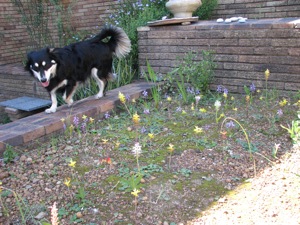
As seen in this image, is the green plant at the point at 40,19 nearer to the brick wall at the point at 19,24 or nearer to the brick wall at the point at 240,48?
the brick wall at the point at 19,24

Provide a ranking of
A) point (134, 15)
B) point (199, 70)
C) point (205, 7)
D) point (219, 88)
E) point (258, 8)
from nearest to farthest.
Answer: point (219, 88), point (199, 70), point (258, 8), point (205, 7), point (134, 15)

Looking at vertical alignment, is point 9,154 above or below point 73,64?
below

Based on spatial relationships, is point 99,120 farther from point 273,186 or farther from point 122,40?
point 273,186

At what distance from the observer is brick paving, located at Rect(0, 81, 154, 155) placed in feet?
9.76

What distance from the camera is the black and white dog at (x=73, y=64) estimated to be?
11.1 ft

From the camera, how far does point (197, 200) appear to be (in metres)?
2.07

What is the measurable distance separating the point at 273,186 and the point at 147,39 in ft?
10.3

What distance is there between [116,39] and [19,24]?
4055 mm

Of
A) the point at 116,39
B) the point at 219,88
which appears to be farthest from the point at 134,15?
the point at 219,88

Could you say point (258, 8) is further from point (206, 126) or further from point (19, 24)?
point (19, 24)

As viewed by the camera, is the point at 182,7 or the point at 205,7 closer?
the point at 182,7

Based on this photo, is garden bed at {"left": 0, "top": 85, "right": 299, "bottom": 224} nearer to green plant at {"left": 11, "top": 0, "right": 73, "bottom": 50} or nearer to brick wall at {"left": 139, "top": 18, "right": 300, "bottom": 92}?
brick wall at {"left": 139, "top": 18, "right": 300, "bottom": 92}

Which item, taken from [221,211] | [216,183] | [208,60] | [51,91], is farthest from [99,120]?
[221,211]

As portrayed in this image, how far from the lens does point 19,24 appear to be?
7.08 metres
